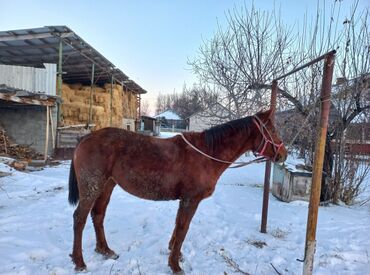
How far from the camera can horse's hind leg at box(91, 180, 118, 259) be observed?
337cm

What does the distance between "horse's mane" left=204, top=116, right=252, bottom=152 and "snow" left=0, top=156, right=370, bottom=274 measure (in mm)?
1441

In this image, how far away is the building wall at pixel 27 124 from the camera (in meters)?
11.9

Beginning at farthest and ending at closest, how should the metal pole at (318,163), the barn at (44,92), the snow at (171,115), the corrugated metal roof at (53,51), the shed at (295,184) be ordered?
the snow at (171,115), the corrugated metal roof at (53,51), the barn at (44,92), the shed at (295,184), the metal pole at (318,163)

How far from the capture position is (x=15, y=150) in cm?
1147

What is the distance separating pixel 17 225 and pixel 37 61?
47.3 feet

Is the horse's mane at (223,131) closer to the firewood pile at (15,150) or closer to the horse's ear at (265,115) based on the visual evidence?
the horse's ear at (265,115)

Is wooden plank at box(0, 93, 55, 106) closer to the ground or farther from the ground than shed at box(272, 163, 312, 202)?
farther from the ground

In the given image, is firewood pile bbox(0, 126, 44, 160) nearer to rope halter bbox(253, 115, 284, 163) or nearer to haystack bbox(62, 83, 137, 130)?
haystack bbox(62, 83, 137, 130)

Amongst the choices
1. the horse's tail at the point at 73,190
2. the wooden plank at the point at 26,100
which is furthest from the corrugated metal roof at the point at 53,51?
the horse's tail at the point at 73,190

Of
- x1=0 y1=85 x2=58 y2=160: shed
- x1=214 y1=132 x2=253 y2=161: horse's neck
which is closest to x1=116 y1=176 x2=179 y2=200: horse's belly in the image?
x1=214 y1=132 x2=253 y2=161: horse's neck

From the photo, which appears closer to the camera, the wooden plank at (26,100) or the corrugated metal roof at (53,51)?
the wooden plank at (26,100)

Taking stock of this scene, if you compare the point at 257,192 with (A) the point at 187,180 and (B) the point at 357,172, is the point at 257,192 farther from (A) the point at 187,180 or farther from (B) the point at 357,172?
(A) the point at 187,180

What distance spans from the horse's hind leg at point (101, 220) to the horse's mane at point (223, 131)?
1.35 m

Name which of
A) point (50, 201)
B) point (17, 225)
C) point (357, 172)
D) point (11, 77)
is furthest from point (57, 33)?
point (357, 172)
